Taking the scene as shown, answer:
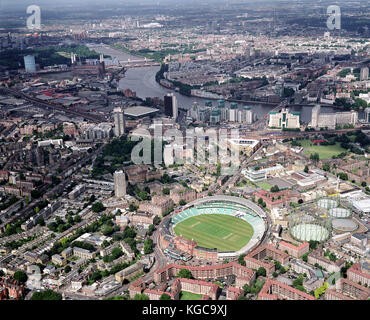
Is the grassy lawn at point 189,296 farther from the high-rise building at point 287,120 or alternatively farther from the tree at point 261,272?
the high-rise building at point 287,120

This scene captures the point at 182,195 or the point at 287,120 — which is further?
the point at 287,120

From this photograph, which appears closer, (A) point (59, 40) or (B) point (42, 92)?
(B) point (42, 92)

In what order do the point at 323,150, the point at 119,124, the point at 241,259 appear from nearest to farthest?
the point at 241,259 < the point at 323,150 < the point at 119,124

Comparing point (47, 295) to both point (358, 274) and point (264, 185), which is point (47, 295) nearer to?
point (358, 274)

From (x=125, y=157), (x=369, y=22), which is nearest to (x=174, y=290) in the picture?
(x=125, y=157)

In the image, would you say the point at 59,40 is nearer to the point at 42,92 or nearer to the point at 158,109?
the point at 42,92

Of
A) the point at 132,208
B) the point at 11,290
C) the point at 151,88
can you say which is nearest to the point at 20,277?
the point at 11,290

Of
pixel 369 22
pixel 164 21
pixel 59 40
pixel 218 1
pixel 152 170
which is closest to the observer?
pixel 152 170
